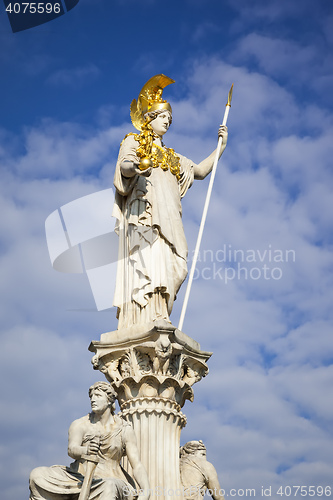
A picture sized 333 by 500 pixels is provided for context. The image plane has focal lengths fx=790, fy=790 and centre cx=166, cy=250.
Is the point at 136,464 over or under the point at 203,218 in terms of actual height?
under

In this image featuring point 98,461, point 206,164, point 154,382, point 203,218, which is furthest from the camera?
point 206,164

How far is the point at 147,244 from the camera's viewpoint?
14.3 m

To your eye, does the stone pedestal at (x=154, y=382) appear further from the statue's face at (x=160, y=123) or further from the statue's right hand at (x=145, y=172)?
the statue's face at (x=160, y=123)

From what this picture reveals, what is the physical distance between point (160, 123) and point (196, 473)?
682cm

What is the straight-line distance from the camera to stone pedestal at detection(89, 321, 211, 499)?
492 inches

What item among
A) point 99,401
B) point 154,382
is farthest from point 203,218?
point 99,401

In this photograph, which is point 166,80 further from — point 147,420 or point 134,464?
point 134,464

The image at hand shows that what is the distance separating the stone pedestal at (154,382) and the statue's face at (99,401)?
130 cm

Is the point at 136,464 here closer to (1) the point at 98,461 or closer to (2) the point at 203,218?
(1) the point at 98,461

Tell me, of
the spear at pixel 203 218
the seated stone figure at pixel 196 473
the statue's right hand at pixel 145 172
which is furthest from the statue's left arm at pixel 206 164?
the seated stone figure at pixel 196 473

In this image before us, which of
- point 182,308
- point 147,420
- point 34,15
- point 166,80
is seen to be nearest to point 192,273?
point 182,308

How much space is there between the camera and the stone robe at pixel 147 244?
45.5 ft

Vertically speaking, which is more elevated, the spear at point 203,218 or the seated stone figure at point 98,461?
the spear at point 203,218

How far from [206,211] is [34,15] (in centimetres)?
547
